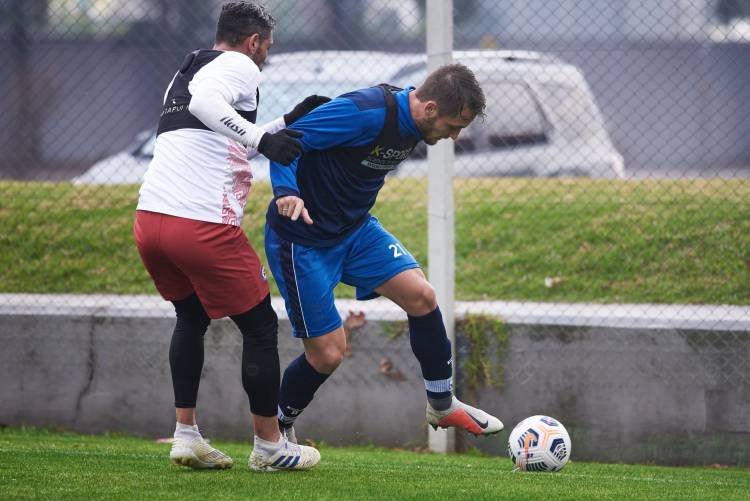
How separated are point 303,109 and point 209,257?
98 centimetres

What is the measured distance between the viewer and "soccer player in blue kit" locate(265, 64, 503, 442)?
15.2 feet

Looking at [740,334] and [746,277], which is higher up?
[746,277]

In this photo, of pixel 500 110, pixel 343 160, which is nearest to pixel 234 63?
pixel 343 160

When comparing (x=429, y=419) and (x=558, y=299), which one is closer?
(x=429, y=419)

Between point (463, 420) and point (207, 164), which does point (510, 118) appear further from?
point (207, 164)

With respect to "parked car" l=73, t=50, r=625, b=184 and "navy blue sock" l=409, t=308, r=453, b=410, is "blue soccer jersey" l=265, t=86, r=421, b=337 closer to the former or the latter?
"navy blue sock" l=409, t=308, r=453, b=410

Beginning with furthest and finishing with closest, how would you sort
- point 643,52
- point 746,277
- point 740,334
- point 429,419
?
point 643,52, point 746,277, point 740,334, point 429,419

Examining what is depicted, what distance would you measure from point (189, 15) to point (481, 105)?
12.5 ft

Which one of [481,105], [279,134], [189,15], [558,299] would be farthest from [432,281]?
[189,15]

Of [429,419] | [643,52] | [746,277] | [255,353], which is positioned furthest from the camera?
[643,52]

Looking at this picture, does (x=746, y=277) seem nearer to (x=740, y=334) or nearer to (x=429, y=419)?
(x=740, y=334)

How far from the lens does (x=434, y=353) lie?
16.3ft

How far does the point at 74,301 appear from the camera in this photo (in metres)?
7.20

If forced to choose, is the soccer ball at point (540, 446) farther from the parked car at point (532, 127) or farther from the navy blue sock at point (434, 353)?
the parked car at point (532, 127)
